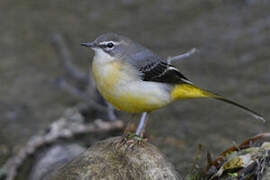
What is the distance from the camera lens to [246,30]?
31.9 ft

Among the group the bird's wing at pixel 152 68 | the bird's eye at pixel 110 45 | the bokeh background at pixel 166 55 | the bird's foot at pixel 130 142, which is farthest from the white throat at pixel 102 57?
the bokeh background at pixel 166 55

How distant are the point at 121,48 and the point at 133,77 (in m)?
0.45

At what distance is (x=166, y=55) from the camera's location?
9.23 meters

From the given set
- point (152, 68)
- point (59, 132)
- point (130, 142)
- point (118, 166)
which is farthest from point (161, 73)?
point (59, 132)

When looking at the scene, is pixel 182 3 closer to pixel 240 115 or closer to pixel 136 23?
pixel 136 23

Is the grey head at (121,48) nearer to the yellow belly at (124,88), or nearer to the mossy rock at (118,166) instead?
the yellow belly at (124,88)

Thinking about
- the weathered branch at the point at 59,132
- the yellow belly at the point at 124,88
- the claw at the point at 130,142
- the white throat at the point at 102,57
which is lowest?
the weathered branch at the point at 59,132

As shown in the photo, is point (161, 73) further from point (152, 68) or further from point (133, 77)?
point (133, 77)

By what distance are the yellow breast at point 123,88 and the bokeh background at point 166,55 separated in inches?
58.7

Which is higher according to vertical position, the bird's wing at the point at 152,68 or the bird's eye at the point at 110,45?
the bird's eye at the point at 110,45

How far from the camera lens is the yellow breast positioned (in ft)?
15.0

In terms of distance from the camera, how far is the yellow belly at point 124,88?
15.0ft

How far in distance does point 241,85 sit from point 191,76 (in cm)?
109

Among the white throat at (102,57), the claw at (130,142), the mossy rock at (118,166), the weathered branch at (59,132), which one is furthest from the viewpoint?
the weathered branch at (59,132)
